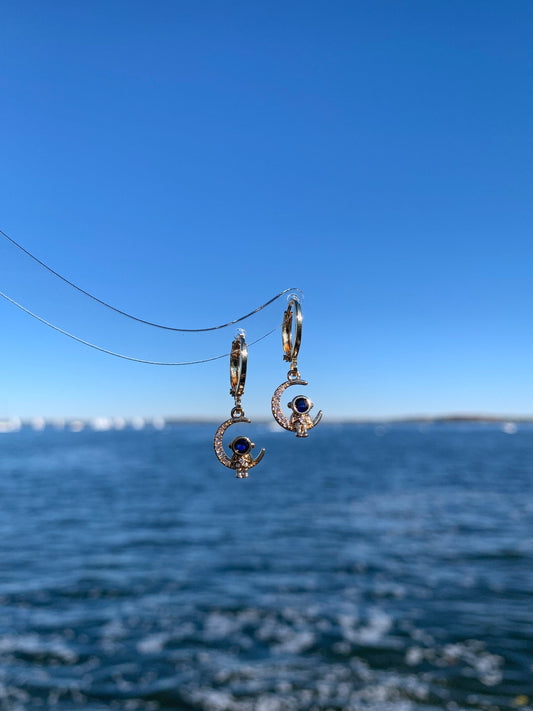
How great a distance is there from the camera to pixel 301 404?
4184 millimetres

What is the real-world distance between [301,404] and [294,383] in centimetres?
21

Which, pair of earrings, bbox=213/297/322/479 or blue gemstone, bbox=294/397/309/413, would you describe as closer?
pair of earrings, bbox=213/297/322/479

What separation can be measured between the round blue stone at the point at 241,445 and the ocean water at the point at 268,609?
11971mm

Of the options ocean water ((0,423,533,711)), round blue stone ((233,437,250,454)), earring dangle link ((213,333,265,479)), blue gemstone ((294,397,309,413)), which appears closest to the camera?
earring dangle link ((213,333,265,479))

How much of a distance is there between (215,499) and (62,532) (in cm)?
1683

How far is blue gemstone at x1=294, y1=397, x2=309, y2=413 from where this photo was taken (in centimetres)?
416

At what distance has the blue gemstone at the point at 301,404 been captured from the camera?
4164 millimetres

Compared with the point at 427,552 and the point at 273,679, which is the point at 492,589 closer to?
the point at 427,552

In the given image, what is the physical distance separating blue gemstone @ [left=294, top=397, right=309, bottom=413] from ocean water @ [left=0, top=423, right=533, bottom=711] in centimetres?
1209

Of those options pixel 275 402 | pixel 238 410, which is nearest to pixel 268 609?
pixel 275 402

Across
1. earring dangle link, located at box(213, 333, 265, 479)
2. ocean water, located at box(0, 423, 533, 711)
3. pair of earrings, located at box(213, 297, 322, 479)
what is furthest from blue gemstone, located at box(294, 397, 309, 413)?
ocean water, located at box(0, 423, 533, 711)

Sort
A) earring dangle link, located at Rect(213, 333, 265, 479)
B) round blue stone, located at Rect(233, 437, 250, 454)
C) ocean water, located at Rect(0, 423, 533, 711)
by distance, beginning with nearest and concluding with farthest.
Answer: earring dangle link, located at Rect(213, 333, 265, 479)
round blue stone, located at Rect(233, 437, 250, 454)
ocean water, located at Rect(0, 423, 533, 711)

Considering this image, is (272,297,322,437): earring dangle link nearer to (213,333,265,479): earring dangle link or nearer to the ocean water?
(213,333,265,479): earring dangle link

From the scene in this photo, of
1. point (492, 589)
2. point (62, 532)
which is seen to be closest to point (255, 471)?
point (62, 532)
